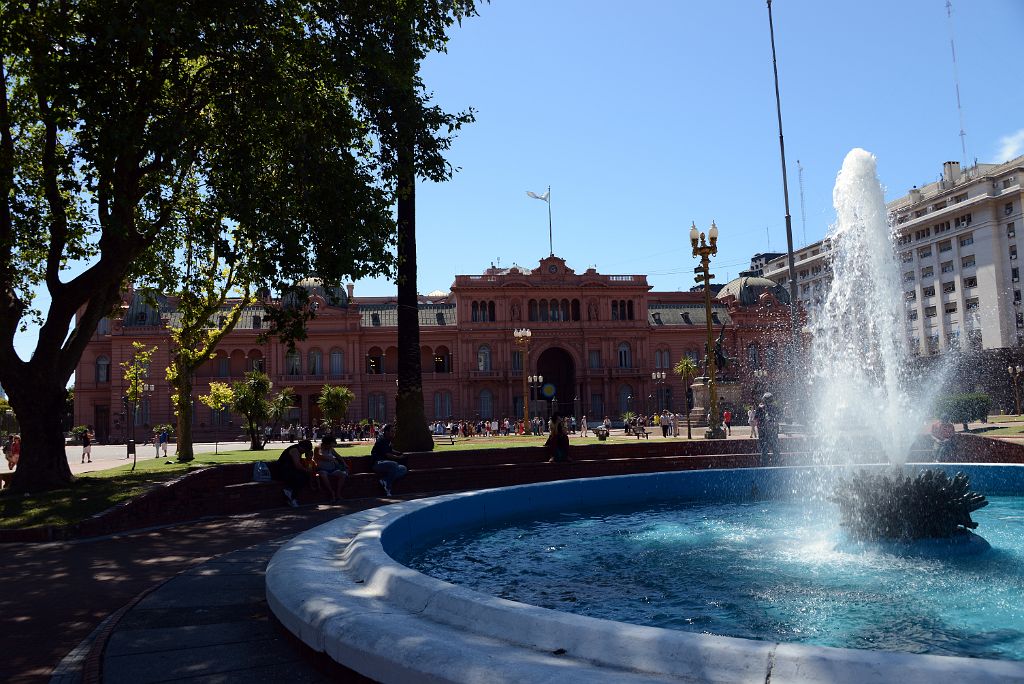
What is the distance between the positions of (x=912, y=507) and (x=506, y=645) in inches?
229

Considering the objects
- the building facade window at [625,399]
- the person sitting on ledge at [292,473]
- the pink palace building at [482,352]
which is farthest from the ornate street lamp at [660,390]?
the person sitting on ledge at [292,473]

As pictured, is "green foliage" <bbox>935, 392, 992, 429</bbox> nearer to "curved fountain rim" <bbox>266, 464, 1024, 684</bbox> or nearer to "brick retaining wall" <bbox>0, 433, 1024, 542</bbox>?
"brick retaining wall" <bbox>0, 433, 1024, 542</bbox>

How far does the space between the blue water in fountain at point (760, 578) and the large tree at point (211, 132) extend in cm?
708

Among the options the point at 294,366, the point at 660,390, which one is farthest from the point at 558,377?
the point at 294,366

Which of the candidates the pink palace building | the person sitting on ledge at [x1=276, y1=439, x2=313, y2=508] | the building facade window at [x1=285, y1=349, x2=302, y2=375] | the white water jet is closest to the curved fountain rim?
the person sitting on ledge at [x1=276, y1=439, x2=313, y2=508]

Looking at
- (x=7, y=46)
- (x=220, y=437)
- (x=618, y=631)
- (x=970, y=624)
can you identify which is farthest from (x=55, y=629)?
(x=220, y=437)

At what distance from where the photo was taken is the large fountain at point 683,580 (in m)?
3.33

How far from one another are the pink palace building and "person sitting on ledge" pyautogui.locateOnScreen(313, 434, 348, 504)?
46591 millimetres

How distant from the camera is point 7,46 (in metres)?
12.7

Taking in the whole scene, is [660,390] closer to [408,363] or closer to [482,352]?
[482,352]

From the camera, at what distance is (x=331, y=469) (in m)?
12.9

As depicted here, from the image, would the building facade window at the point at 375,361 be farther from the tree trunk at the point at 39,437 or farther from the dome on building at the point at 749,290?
the tree trunk at the point at 39,437

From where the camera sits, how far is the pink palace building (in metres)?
60.1

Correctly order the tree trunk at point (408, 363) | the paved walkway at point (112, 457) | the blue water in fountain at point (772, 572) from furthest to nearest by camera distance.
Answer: the paved walkway at point (112, 457) → the tree trunk at point (408, 363) → the blue water in fountain at point (772, 572)
